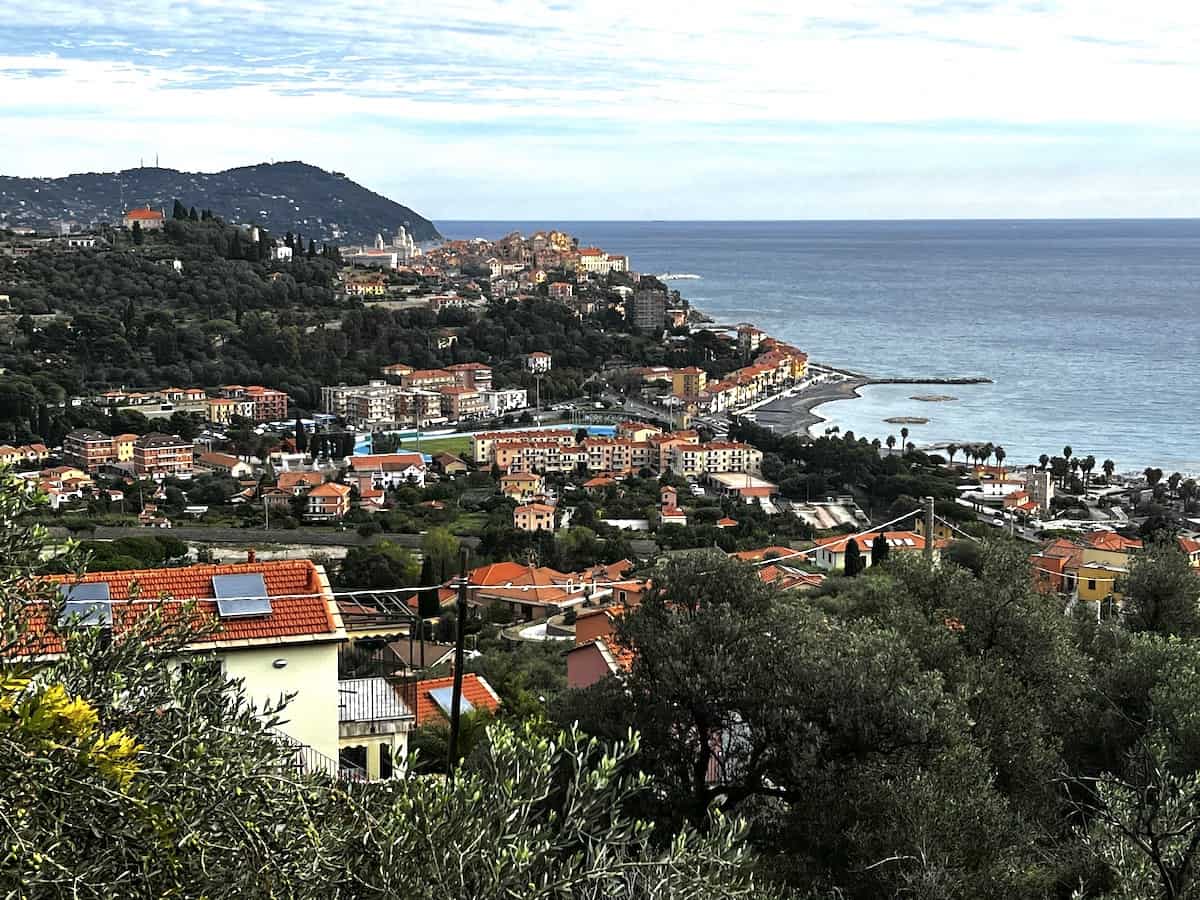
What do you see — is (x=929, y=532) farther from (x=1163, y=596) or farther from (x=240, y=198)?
(x=240, y=198)

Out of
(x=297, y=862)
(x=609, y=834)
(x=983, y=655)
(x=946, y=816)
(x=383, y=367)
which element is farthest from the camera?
(x=383, y=367)

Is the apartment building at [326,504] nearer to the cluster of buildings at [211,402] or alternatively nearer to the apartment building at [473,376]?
the cluster of buildings at [211,402]

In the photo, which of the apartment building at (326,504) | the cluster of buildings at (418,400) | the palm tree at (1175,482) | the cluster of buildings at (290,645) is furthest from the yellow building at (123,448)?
the cluster of buildings at (290,645)

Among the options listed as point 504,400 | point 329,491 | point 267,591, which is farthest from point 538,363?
point 267,591

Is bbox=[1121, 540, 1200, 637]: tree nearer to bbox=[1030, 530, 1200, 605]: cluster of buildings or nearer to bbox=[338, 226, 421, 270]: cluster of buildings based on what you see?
bbox=[1030, 530, 1200, 605]: cluster of buildings

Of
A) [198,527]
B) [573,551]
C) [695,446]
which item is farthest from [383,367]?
[573,551]

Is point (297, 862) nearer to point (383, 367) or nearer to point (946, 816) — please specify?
point (946, 816)

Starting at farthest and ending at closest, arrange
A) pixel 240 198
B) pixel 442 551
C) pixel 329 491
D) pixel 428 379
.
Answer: pixel 240 198
pixel 428 379
pixel 329 491
pixel 442 551
